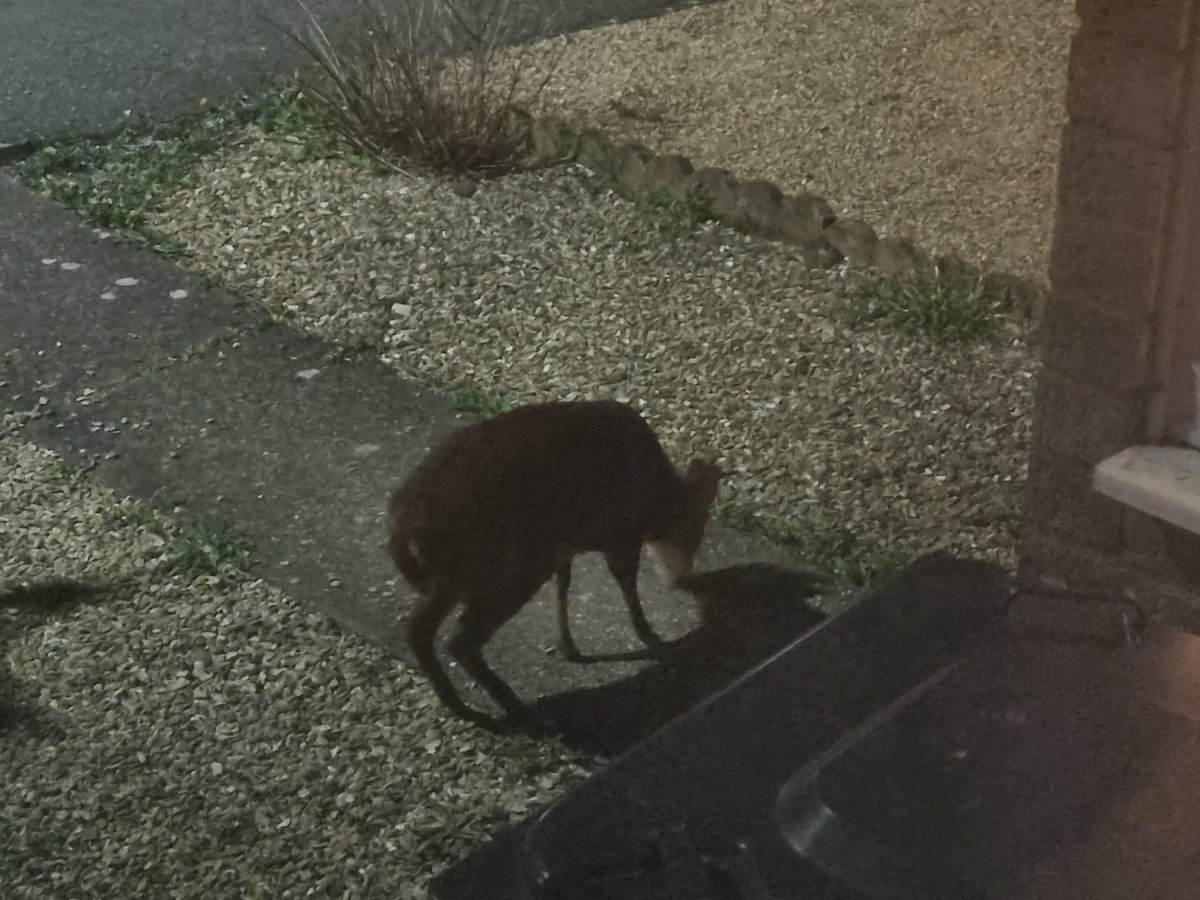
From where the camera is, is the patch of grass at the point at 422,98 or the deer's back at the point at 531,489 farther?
the patch of grass at the point at 422,98

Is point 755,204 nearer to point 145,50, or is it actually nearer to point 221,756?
point 221,756

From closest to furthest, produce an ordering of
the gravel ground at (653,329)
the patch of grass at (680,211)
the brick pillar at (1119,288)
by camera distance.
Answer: the brick pillar at (1119,288) < the gravel ground at (653,329) < the patch of grass at (680,211)

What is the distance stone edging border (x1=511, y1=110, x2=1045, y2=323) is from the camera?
5605 millimetres

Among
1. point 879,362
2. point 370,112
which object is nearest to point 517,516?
point 879,362

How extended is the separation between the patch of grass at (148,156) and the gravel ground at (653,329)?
137 millimetres

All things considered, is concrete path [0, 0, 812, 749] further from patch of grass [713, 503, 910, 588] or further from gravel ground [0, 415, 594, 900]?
gravel ground [0, 415, 594, 900]

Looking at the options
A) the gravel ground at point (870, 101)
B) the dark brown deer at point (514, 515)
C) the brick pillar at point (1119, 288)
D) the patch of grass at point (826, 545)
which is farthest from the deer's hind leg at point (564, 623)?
the gravel ground at point (870, 101)

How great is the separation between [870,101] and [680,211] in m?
1.70

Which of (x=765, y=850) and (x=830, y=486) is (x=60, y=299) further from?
(x=765, y=850)

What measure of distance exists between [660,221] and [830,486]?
2.04m

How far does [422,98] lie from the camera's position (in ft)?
22.1

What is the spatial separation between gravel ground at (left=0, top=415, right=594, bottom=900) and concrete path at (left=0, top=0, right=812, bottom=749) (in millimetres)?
213

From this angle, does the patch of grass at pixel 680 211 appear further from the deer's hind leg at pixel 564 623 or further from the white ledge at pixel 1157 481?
the white ledge at pixel 1157 481

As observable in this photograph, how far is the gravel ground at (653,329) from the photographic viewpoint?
446cm
